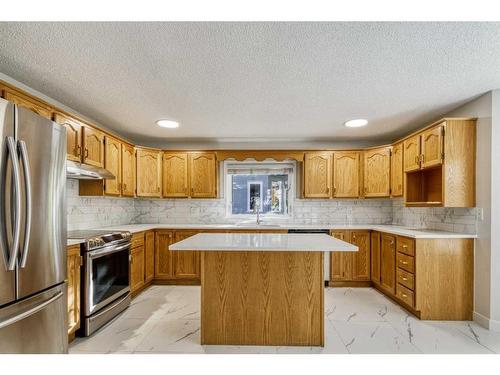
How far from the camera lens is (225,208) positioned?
4.62 metres

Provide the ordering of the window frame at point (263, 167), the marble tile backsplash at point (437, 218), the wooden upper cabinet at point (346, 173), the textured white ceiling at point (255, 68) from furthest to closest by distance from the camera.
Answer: the window frame at point (263, 167) → the wooden upper cabinet at point (346, 173) → the marble tile backsplash at point (437, 218) → the textured white ceiling at point (255, 68)

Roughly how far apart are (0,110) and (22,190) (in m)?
A: 0.43

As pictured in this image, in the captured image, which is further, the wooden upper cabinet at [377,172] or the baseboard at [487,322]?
the wooden upper cabinet at [377,172]

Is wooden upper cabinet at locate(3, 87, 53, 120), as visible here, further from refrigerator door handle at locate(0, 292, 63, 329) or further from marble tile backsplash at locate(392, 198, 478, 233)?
marble tile backsplash at locate(392, 198, 478, 233)

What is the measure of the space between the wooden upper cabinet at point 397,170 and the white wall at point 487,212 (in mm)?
994

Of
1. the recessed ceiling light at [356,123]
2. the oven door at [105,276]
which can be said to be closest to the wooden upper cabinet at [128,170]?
the oven door at [105,276]

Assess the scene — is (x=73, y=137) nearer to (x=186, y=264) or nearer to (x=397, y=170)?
(x=186, y=264)

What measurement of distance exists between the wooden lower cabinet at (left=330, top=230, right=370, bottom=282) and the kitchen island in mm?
1834

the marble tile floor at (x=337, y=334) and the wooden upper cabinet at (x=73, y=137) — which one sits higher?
the wooden upper cabinet at (x=73, y=137)

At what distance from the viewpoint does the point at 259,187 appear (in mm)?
4785

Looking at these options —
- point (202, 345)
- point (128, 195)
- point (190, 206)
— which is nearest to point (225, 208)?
point (190, 206)

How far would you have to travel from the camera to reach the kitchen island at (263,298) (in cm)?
217

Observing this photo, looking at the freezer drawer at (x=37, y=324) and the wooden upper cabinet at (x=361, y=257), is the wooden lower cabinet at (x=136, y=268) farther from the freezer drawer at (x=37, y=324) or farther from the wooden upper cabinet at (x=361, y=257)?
the wooden upper cabinet at (x=361, y=257)

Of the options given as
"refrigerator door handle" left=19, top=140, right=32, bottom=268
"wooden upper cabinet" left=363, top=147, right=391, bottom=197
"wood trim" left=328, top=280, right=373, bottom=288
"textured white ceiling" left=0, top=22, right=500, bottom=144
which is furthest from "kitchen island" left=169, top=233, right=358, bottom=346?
"wooden upper cabinet" left=363, top=147, right=391, bottom=197
